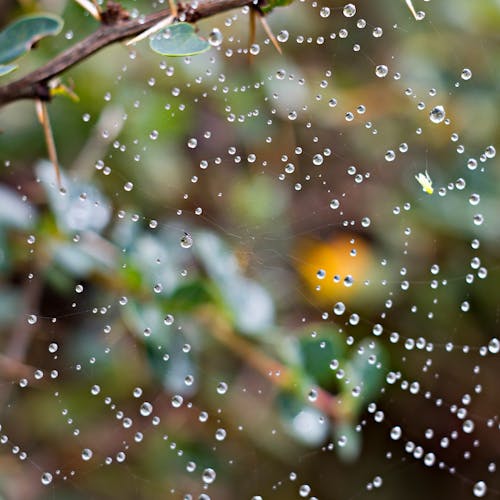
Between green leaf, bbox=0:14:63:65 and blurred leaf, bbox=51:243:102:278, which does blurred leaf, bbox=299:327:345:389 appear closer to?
blurred leaf, bbox=51:243:102:278

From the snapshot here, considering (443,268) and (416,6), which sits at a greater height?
(416,6)

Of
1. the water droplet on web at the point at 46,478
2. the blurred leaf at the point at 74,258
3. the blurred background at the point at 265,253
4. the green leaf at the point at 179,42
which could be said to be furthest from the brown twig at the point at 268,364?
the green leaf at the point at 179,42

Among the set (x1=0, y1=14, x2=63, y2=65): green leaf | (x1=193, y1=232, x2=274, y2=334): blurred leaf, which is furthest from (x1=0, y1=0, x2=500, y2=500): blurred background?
(x1=0, y1=14, x2=63, y2=65): green leaf

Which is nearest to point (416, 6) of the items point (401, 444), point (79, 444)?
point (401, 444)

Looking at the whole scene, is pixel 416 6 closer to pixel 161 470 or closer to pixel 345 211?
pixel 345 211

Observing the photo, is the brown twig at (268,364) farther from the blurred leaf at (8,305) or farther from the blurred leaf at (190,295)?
the blurred leaf at (8,305)

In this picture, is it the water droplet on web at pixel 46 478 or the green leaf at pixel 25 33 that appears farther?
the water droplet on web at pixel 46 478

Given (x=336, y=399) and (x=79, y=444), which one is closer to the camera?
(x=336, y=399)
